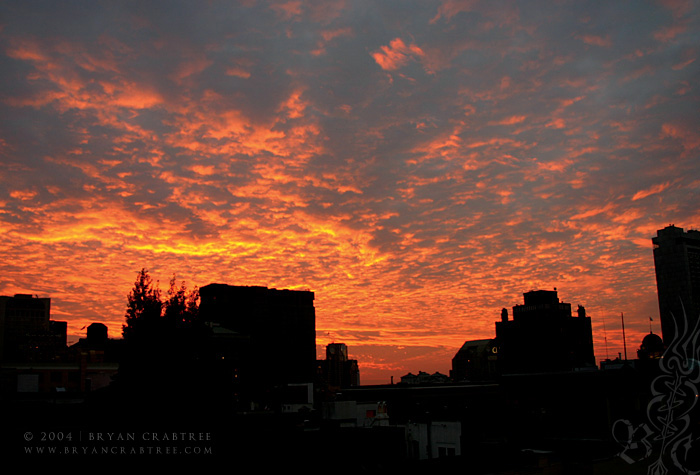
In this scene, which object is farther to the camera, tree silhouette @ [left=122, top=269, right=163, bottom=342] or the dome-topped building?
the dome-topped building

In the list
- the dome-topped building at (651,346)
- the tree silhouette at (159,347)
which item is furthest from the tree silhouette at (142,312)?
the dome-topped building at (651,346)

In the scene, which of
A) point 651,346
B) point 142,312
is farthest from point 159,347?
point 651,346

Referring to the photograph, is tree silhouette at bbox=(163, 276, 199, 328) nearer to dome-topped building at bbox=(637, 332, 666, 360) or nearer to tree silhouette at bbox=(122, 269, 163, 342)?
tree silhouette at bbox=(122, 269, 163, 342)

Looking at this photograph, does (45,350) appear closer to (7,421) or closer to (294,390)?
(294,390)

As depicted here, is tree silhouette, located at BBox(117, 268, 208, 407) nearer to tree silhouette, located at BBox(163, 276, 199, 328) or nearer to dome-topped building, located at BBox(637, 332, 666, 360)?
tree silhouette, located at BBox(163, 276, 199, 328)

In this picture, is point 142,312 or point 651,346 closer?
point 142,312

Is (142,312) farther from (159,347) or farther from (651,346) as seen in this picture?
(651,346)

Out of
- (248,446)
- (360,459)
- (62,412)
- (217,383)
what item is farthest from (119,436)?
(217,383)

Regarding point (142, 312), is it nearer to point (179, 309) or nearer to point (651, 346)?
point (179, 309)

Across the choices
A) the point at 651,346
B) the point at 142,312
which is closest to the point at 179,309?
the point at 142,312

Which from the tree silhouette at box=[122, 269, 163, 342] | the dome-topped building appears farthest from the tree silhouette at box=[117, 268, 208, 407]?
the dome-topped building

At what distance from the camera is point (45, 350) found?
161000 millimetres

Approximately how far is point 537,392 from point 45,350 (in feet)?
423

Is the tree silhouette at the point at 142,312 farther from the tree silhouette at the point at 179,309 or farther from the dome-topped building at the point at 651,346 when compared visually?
the dome-topped building at the point at 651,346
